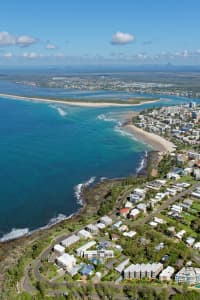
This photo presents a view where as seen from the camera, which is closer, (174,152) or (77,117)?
(174,152)

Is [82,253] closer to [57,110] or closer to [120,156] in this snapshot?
[120,156]

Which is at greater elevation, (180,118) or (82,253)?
(180,118)

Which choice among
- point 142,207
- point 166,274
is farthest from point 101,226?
point 166,274

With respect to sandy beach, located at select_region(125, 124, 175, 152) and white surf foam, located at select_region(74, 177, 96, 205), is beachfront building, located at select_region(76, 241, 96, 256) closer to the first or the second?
white surf foam, located at select_region(74, 177, 96, 205)

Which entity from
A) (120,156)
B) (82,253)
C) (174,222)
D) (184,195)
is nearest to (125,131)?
(120,156)

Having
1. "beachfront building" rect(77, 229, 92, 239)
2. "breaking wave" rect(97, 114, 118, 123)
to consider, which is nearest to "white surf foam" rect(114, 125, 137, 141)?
"breaking wave" rect(97, 114, 118, 123)

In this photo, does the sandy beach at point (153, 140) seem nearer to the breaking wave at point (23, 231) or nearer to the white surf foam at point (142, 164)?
the white surf foam at point (142, 164)
